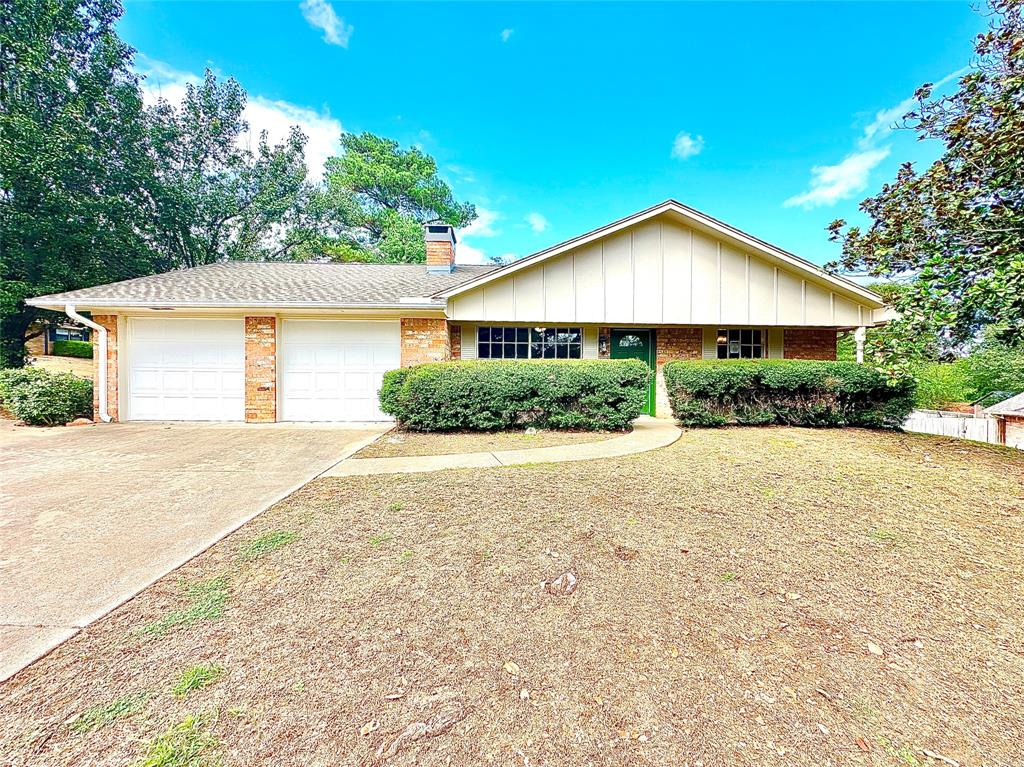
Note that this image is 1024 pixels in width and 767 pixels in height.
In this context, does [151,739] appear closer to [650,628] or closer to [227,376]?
[650,628]

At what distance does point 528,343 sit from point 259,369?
19.9 feet

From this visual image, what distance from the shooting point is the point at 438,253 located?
40.0ft

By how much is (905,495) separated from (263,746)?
18.2ft

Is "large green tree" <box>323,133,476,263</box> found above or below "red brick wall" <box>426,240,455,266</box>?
above

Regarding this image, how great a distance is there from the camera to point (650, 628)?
2162 millimetres

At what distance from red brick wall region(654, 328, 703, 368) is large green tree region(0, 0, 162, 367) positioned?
55.9 feet

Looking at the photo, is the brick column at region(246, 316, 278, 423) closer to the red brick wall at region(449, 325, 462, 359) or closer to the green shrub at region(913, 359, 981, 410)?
the red brick wall at region(449, 325, 462, 359)

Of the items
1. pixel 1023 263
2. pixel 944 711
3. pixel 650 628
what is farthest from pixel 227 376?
pixel 1023 263

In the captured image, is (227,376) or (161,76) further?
(161,76)

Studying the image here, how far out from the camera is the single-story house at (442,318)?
881 centimetres

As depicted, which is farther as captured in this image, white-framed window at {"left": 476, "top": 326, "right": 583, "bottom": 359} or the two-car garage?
white-framed window at {"left": 476, "top": 326, "right": 583, "bottom": 359}

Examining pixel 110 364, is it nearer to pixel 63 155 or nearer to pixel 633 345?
pixel 63 155

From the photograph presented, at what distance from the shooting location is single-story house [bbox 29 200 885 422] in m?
8.81

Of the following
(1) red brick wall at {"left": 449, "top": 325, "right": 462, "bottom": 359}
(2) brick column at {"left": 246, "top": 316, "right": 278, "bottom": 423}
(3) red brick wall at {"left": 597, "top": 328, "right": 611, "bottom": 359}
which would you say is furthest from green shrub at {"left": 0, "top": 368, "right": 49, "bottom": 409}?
(3) red brick wall at {"left": 597, "top": 328, "right": 611, "bottom": 359}
